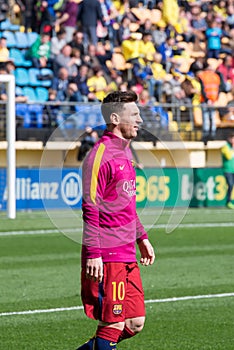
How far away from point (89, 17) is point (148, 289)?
1661 centimetres

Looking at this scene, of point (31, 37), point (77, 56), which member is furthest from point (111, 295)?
point (31, 37)

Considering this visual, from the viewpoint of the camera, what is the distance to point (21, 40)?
1016 inches

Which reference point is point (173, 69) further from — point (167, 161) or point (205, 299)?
point (205, 299)

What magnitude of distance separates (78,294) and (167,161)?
51.1 ft

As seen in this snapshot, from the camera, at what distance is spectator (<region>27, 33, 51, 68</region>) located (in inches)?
992

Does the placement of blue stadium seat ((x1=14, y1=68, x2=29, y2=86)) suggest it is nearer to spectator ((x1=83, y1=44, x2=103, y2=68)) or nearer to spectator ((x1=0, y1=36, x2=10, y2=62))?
spectator ((x1=0, y1=36, x2=10, y2=62))

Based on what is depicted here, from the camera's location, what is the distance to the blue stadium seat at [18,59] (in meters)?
25.3

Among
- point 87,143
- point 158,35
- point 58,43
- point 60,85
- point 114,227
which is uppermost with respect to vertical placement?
point 158,35

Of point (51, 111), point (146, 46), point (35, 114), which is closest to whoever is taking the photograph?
point (35, 114)

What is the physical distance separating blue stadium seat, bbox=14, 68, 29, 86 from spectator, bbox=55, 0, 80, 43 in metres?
1.70

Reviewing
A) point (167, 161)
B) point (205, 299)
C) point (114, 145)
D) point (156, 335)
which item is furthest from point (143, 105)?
point (114, 145)

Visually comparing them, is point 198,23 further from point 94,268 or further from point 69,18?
point 94,268

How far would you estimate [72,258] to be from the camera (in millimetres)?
13953

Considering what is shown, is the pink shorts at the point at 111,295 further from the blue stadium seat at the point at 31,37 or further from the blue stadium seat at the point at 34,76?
Answer: the blue stadium seat at the point at 31,37
